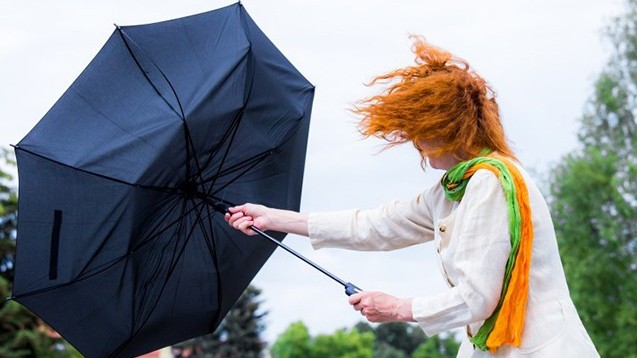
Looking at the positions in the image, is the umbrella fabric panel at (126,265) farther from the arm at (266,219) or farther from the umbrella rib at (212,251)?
the arm at (266,219)

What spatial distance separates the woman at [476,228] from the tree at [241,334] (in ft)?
151

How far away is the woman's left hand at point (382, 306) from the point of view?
3756 millimetres

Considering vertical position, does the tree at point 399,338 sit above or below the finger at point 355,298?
above

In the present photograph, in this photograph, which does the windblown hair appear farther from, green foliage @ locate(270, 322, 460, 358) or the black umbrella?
green foliage @ locate(270, 322, 460, 358)

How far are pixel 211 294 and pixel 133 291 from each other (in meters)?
0.43

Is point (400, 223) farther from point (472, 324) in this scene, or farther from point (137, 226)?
point (137, 226)

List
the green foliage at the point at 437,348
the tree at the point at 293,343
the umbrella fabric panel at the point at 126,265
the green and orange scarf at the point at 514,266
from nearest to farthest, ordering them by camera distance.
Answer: the green and orange scarf at the point at 514,266
the umbrella fabric panel at the point at 126,265
the tree at the point at 293,343
the green foliage at the point at 437,348

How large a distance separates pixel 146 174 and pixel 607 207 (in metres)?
29.1

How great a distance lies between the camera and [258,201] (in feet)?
17.0

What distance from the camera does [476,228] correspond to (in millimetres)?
3617

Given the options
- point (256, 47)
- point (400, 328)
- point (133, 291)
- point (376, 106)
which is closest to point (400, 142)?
point (376, 106)

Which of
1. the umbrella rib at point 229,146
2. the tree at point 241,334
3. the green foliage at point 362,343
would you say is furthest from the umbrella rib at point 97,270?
the green foliage at point 362,343

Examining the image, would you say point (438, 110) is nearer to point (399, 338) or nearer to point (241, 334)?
point (241, 334)

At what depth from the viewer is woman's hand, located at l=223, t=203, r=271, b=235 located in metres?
4.63
